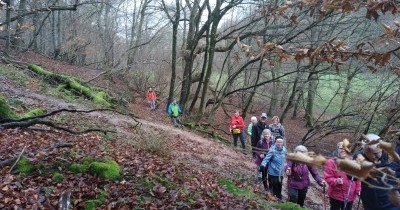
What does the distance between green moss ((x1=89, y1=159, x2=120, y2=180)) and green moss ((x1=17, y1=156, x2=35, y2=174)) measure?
99 centimetres

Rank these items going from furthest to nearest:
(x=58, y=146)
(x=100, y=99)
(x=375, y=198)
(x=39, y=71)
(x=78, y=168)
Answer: (x=39, y=71)
(x=100, y=99)
(x=58, y=146)
(x=78, y=168)
(x=375, y=198)

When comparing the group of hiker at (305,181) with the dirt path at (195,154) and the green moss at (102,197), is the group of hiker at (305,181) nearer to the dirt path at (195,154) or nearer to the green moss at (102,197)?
the dirt path at (195,154)

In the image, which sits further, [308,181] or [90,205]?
[308,181]

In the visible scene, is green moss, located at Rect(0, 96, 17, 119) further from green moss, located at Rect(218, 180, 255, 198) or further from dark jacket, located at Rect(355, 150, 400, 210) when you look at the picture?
dark jacket, located at Rect(355, 150, 400, 210)

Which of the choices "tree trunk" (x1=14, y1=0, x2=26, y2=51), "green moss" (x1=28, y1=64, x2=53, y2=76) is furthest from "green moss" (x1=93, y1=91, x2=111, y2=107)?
"tree trunk" (x1=14, y1=0, x2=26, y2=51)

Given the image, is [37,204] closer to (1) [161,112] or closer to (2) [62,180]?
(2) [62,180]

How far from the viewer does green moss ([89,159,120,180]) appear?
6.64 m

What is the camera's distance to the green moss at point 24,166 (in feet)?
20.6

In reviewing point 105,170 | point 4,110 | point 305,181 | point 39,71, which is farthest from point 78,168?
point 39,71

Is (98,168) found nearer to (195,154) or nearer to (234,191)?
(234,191)

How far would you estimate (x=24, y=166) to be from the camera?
6.36 m

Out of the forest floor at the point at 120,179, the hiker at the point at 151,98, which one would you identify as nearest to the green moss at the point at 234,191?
the forest floor at the point at 120,179

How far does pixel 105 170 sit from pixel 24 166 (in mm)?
1331

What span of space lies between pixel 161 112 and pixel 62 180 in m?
19.8
